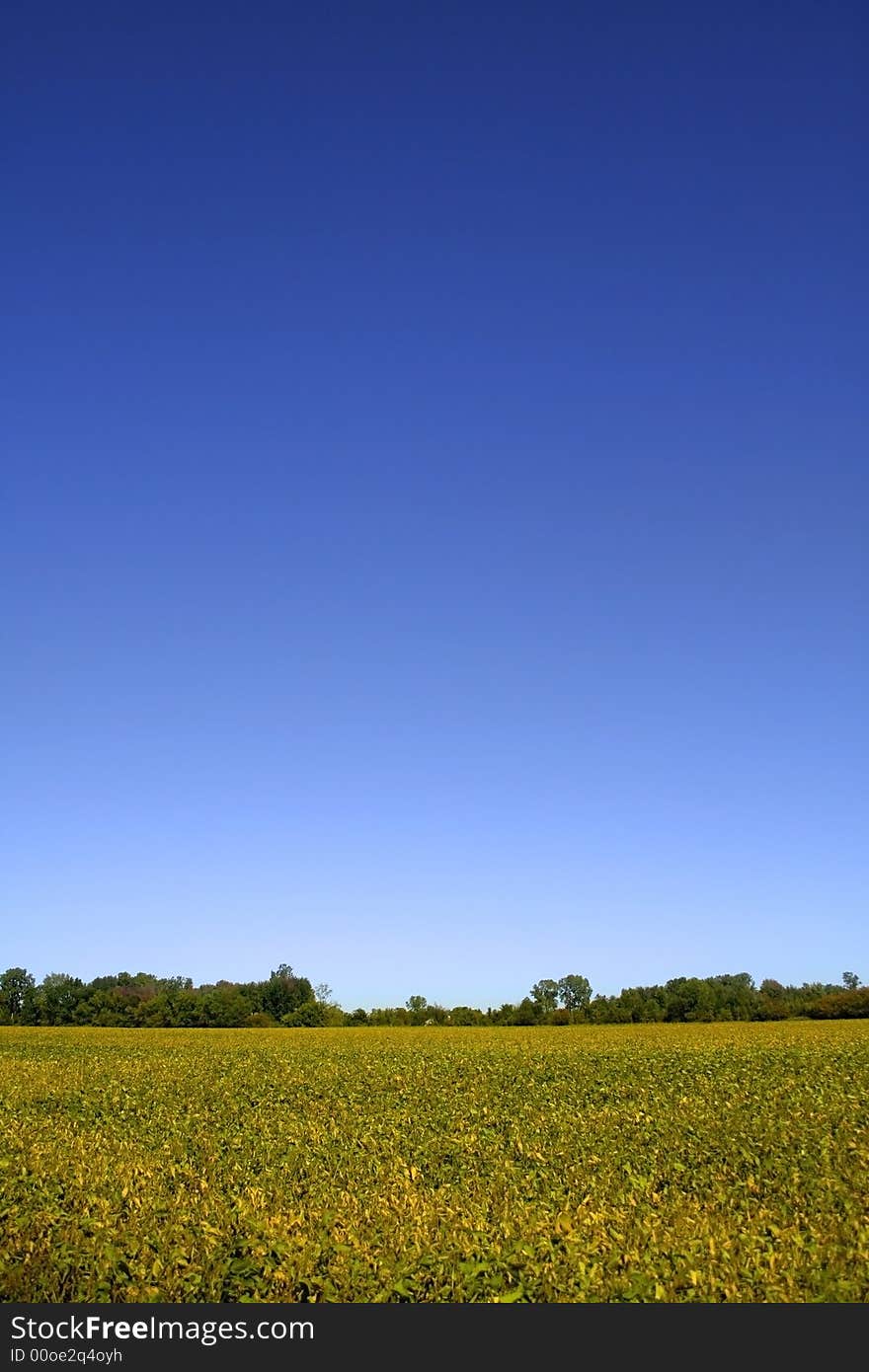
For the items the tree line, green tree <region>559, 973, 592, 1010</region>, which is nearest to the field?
the tree line

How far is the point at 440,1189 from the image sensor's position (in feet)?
43.7

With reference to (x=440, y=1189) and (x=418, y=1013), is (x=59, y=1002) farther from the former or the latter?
(x=440, y=1189)

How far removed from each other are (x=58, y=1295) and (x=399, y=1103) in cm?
1268

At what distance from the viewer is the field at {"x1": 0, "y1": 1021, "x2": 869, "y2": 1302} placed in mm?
9789

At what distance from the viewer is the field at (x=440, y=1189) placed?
979 cm

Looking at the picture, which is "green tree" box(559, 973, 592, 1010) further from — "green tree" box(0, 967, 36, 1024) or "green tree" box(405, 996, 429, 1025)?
"green tree" box(0, 967, 36, 1024)

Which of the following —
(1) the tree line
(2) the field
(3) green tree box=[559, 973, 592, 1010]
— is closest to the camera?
(2) the field

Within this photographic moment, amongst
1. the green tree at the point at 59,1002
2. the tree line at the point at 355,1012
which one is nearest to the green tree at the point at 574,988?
the tree line at the point at 355,1012

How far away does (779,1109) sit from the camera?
19.1 metres

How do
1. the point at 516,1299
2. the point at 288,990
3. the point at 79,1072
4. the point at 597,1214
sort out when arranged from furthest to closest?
the point at 288,990
the point at 79,1072
the point at 597,1214
the point at 516,1299

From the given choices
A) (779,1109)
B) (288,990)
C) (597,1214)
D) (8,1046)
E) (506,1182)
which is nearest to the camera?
(597,1214)

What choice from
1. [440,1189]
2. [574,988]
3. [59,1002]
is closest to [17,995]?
[59,1002]
